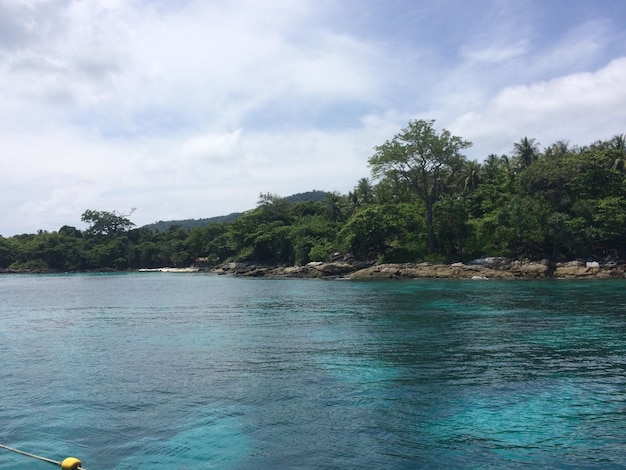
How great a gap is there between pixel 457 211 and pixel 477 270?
1336 cm

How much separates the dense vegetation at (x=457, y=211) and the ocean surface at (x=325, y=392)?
36.7 meters

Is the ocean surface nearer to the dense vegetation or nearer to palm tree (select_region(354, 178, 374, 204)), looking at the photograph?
the dense vegetation

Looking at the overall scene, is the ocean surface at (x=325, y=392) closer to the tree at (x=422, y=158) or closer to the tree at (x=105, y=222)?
the tree at (x=422, y=158)

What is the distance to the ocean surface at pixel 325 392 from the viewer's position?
10.3 meters

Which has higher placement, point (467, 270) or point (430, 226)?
point (430, 226)

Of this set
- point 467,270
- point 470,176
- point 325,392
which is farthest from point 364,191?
point 325,392

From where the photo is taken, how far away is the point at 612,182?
2562 inches

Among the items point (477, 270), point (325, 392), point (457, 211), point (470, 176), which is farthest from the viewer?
point (470, 176)

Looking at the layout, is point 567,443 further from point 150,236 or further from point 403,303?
point 150,236

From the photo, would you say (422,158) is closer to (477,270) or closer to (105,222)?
(477,270)

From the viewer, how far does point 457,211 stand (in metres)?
72.6

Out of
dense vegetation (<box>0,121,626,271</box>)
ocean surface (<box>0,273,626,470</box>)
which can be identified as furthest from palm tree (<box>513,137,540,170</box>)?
ocean surface (<box>0,273,626,470</box>)

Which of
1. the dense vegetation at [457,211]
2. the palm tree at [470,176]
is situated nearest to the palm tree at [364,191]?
the dense vegetation at [457,211]

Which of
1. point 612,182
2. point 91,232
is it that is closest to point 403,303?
point 612,182
